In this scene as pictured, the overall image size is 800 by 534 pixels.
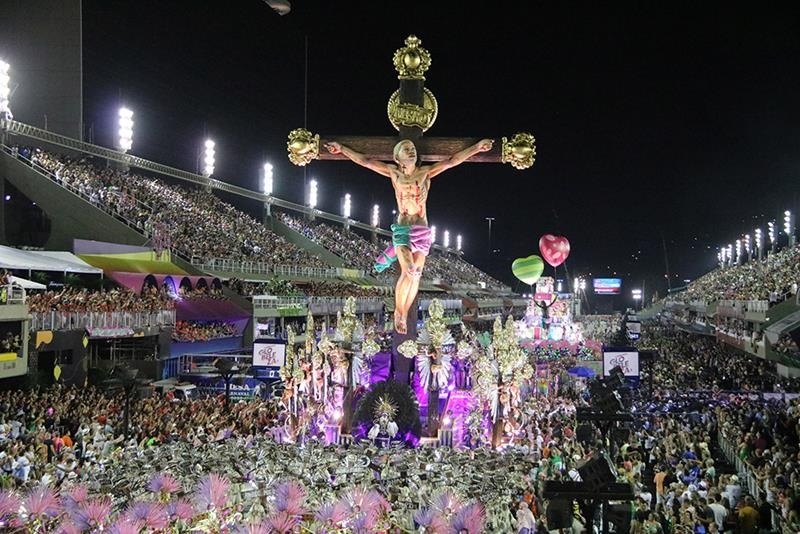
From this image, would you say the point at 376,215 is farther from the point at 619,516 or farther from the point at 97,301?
the point at 619,516

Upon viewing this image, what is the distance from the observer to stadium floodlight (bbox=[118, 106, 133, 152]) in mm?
41528

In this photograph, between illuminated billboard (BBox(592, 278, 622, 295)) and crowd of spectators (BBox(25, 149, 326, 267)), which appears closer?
crowd of spectators (BBox(25, 149, 326, 267))

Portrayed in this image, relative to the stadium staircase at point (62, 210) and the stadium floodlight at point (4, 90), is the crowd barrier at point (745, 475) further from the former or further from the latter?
the stadium floodlight at point (4, 90)

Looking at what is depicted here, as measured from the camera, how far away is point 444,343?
16.8 m

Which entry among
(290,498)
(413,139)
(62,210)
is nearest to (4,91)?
(62,210)

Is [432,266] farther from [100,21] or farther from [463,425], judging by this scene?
[463,425]

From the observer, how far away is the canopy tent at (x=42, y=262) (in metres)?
23.9

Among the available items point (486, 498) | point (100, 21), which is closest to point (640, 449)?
point (486, 498)

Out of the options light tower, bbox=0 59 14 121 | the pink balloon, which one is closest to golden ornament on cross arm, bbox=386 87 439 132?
light tower, bbox=0 59 14 121

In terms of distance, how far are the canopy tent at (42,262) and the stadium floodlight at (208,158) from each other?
2234 centimetres

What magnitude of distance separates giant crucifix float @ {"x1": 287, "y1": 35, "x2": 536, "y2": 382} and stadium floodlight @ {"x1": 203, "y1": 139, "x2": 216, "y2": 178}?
3548cm

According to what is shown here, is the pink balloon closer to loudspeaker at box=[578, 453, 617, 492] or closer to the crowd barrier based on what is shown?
the crowd barrier

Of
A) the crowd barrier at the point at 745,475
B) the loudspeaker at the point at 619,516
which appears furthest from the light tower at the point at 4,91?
the loudspeaker at the point at 619,516

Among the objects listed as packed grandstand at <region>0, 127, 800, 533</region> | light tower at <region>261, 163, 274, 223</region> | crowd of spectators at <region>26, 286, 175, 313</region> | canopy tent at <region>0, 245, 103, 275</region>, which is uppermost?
light tower at <region>261, 163, 274, 223</region>
